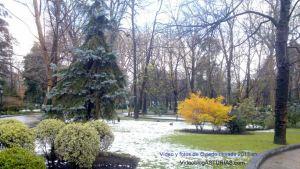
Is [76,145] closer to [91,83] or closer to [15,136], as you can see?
[15,136]

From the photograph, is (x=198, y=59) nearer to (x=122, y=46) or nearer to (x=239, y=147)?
(x=122, y=46)

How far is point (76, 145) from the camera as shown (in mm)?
8836

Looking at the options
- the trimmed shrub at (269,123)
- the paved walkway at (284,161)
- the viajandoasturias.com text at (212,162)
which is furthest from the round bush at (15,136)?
the trimmed shrub at (269,123)

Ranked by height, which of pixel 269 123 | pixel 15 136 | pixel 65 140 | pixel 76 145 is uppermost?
pixel 15 136

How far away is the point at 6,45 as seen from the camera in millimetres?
42094

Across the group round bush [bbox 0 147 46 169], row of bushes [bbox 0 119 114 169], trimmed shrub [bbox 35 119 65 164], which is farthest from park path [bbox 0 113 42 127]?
round bush [bbox 0 147 46 169]

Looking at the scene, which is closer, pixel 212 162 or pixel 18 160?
pixel 18 160

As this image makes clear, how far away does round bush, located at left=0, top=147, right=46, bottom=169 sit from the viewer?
5848mm

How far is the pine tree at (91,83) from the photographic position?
1293cm

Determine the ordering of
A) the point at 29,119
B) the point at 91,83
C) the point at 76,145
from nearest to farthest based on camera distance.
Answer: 1. the point at 76,145
2. the point at 91,83
3. the point at 29,119

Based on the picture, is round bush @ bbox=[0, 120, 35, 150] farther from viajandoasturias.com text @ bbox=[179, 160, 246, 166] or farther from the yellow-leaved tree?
the yellow-leaved tree

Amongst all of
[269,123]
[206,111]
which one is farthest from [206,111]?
[269,123]

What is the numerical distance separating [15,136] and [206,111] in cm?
1498

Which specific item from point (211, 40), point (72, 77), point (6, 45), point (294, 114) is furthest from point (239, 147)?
point (6, 45)
